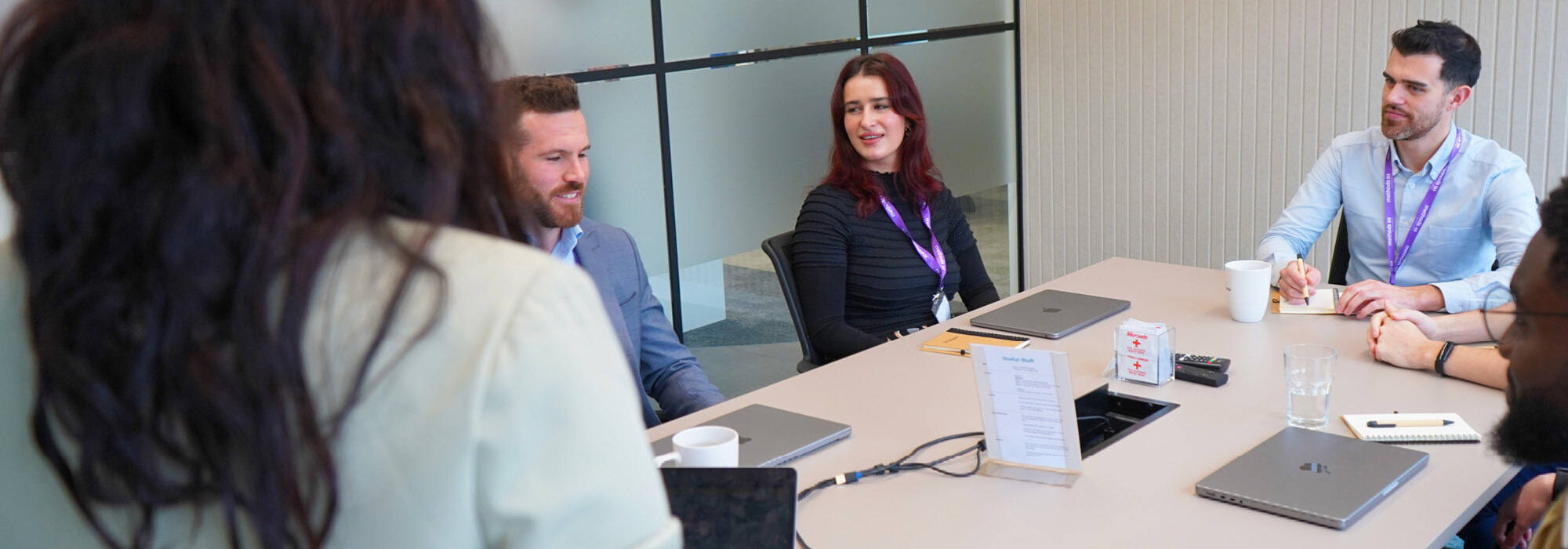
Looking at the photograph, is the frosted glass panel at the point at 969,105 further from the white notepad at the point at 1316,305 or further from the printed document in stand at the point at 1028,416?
the printed document in stand at the point at 1028,416

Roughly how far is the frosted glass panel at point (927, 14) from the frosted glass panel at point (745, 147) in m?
0.23

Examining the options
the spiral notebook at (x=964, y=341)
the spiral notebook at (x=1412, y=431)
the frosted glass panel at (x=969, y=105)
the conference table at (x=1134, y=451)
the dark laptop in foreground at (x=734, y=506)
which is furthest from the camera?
the frosted glass panel at (x=969, y=105)

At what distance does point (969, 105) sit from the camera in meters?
4.88

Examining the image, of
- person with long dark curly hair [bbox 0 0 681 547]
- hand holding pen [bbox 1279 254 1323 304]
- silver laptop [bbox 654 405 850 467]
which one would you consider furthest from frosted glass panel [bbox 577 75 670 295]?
person with long dark curly hair [bbox 0 0 681 547]

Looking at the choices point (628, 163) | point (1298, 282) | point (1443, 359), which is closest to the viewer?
point (1443, 359)

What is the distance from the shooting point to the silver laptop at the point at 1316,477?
151 centimetres

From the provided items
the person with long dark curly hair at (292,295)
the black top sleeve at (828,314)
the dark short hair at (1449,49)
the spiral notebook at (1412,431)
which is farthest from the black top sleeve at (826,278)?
the person with long dark curly hair at (292,295)

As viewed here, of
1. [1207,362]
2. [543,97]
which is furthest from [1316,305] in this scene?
[543,97]

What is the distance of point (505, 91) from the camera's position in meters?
0.81

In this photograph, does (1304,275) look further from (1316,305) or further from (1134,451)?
(1134,451)

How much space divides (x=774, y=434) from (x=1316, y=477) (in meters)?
0.82

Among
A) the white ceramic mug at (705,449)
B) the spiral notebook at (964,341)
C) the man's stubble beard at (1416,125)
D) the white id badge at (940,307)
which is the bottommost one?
the white id badge at (940,307)

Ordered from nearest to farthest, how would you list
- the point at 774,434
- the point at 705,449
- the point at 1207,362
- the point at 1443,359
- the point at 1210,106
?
the point at 705,449
the point at 774,434
the point at 1443,359
the point at 1207,362
the point at 1210,106

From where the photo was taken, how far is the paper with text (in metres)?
1.64
